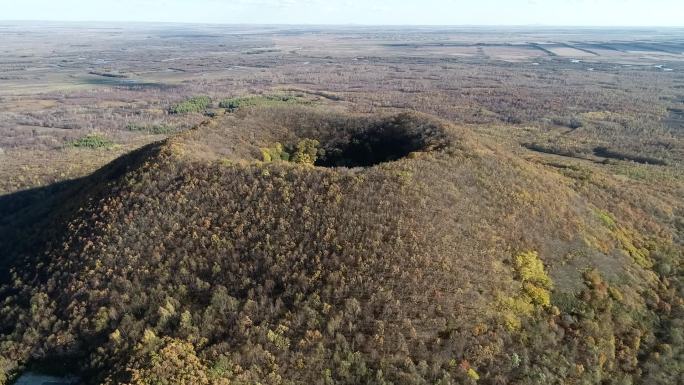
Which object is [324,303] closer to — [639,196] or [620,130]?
[639,196]

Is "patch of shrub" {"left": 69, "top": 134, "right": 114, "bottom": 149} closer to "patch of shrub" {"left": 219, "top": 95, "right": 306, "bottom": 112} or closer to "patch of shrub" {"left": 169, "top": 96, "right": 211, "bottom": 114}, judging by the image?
"patch of shrub" {"left": 169, "top": 96, "right": 211, "bottom": 114}

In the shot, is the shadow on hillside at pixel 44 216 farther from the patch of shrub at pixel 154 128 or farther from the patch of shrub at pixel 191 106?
the patch of shrub at pixel 191 106

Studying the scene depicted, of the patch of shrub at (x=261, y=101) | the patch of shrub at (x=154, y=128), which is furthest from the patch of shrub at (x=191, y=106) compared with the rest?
the patch of shrub at (x=154, y=128)

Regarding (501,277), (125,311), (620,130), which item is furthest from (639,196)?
(620,130)

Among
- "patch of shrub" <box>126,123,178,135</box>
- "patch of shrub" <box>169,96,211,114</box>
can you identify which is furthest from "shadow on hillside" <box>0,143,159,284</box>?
"patch of shrub" <box>169,96,211,114</box>

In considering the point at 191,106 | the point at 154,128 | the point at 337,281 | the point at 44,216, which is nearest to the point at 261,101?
the point at 191,106

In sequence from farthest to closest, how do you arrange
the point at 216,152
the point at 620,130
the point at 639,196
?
the point at 620,130, the point at 639,196, the point at 216,152

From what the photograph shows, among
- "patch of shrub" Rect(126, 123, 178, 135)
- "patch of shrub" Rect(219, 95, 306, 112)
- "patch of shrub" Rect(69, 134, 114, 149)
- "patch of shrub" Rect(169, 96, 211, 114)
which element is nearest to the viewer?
"patch of shrub" Rect(69, 134, 114, 149)

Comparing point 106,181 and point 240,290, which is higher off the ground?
point 106,181

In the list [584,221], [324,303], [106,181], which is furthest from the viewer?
[106,181]

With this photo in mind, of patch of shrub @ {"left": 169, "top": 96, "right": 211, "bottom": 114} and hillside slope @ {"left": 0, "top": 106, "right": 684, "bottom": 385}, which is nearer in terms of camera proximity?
hillside slope @ {"left": 0, "top": 106, "right": 684, "bottom": 385}
